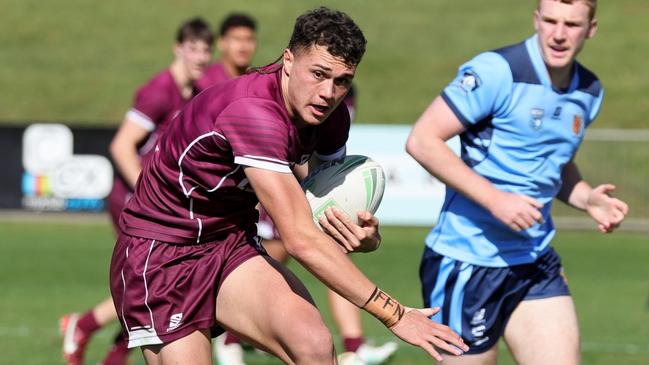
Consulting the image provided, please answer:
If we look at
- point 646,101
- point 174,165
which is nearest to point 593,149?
point 646,101

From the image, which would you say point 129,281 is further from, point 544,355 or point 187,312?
point 544,355

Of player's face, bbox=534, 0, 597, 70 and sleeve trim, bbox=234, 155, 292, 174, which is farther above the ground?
player's face, bbox=534, 0, 597, 70

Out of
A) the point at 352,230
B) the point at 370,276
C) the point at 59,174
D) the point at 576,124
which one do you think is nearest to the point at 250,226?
the point at 352,230

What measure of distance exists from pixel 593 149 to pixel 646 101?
708 cm

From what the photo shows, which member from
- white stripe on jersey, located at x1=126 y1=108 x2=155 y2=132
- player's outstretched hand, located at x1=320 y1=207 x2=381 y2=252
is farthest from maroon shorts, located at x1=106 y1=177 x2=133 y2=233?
player's outstretched hand, located at x1=320 y1=207 x2=381 y2=252

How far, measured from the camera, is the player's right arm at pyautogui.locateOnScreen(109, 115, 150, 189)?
25.1ft

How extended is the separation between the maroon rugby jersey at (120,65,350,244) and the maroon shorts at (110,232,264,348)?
0.05 meters

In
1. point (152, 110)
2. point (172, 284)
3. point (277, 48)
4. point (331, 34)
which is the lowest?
point (277, 48)

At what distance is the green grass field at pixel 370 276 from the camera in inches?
329

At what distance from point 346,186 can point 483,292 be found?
3.02 feet

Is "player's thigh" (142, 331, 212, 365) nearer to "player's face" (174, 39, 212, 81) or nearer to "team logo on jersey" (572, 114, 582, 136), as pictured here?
"team logo on jersey" (572, 114, 582, 136)

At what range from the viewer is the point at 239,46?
27.0 feet

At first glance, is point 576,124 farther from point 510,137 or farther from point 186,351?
point 186,351

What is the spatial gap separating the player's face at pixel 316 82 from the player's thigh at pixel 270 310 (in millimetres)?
651
